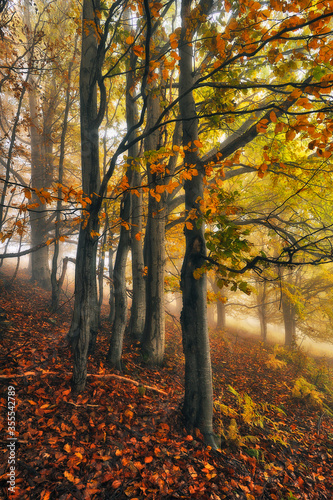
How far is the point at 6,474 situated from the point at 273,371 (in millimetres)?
7862

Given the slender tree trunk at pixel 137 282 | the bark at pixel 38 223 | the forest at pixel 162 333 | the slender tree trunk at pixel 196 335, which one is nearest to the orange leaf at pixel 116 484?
the forest at pixel 162 333

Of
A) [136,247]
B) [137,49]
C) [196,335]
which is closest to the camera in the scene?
[137,49]

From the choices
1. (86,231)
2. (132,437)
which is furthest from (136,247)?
(132,437)

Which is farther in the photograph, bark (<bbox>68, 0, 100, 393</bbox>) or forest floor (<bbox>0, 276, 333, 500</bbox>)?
bark (<bbox>68, 0, 100, 393</bbox>)

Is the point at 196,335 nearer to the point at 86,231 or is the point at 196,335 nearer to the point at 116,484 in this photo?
the point at 116,484

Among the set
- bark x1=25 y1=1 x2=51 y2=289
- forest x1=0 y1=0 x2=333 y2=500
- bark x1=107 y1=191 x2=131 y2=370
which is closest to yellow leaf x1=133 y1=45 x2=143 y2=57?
forest x1=0 y1=0 x2=333 y2=500

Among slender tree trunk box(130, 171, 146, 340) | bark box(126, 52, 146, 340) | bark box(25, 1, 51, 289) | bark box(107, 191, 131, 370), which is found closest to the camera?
bark box(107, 191, 131, 370)

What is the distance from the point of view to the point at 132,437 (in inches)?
114

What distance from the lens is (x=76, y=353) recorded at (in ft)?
9.90

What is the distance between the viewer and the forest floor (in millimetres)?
2248


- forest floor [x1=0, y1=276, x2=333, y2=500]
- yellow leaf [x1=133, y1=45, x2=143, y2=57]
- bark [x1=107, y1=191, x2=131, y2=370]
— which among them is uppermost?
yellow leaf [x1=133, y1=45, x2=143, y2=57]

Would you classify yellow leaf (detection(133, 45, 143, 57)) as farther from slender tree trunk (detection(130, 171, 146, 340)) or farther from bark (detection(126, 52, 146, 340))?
slender tree trunk (detection(130, 171, 146, 340))

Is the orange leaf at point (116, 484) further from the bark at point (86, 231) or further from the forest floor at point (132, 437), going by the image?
the bark at point (86, 231)

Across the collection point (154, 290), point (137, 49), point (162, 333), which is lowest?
point (162, 333)
